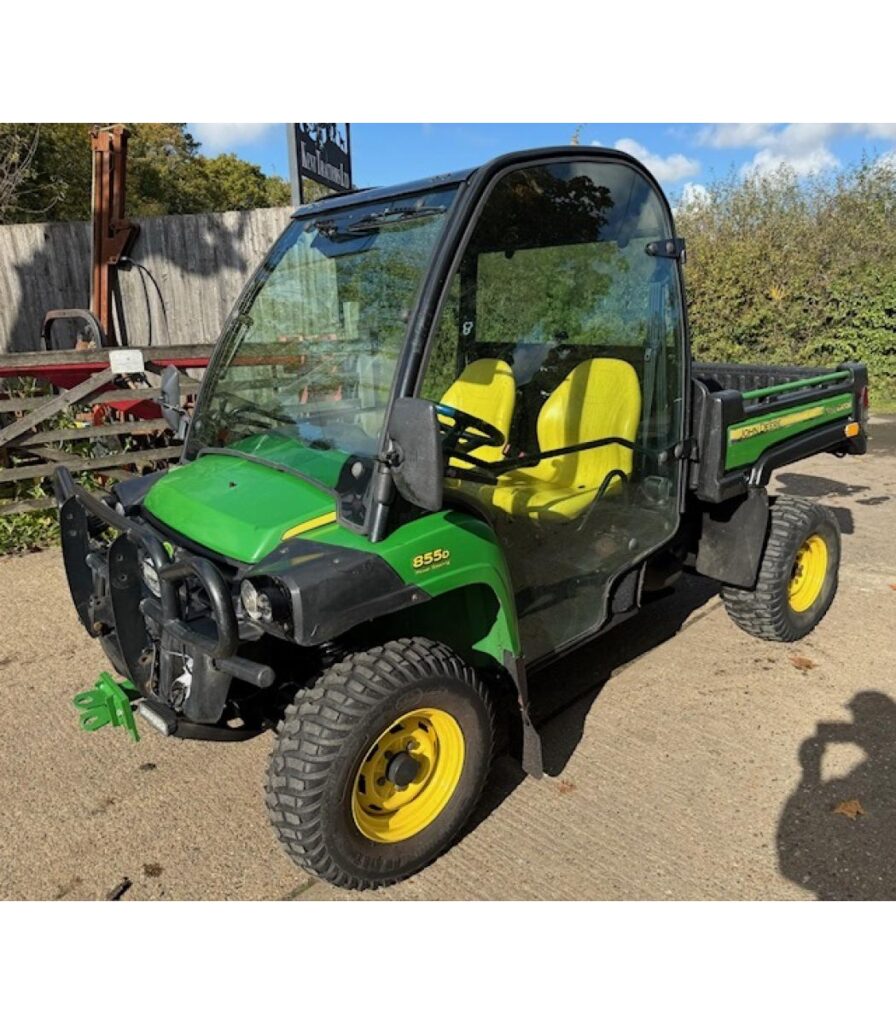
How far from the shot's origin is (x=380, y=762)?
93.1 inches

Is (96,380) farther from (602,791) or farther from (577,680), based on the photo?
(602,791)

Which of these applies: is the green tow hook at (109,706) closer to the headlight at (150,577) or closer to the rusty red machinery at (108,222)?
the headlight at (150,577)

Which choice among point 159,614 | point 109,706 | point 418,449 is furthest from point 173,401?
point 418,449

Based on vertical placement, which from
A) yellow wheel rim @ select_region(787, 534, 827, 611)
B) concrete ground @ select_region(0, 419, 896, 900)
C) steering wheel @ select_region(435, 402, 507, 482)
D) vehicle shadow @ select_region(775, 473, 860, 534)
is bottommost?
concrete ground @ select_region(0, 419, 896, 900)

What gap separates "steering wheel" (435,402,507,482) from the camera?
229 centimetres

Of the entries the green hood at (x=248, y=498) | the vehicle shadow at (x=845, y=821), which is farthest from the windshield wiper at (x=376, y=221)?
the vehicle shadow at (x=845, y=821)

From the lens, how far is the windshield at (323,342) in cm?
240

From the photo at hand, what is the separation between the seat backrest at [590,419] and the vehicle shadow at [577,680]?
105cm

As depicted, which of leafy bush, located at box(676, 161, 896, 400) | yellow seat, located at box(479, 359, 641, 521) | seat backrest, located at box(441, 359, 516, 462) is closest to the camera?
seat backrest, located at box(441, 359, 516, 462)

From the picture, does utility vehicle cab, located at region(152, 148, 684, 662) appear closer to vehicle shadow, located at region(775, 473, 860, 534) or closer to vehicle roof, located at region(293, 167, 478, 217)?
vehicle roof, located at region(293, 167, 478, 217)

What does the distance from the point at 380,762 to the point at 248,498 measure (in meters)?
0.89

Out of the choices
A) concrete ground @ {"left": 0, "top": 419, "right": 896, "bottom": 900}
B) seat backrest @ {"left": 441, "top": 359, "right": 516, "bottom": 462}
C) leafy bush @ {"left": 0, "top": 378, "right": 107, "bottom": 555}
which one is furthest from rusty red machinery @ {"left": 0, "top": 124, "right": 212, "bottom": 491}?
seat backrest @ {"left": 441, "top": 359, "right": 516, "bottom": 462}

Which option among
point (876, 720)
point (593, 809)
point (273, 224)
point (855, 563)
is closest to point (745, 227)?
point (273, 224)

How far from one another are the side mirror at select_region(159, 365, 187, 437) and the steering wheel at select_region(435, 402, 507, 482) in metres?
1.26
